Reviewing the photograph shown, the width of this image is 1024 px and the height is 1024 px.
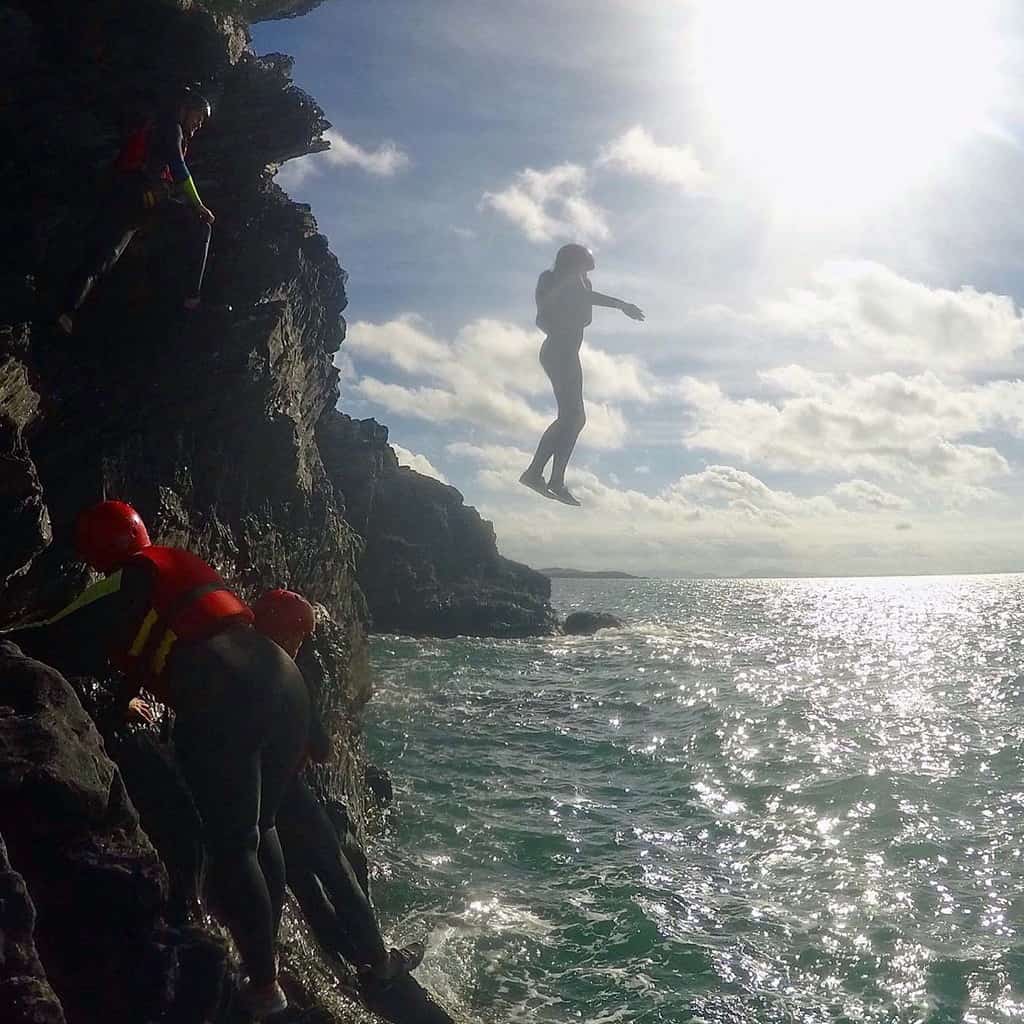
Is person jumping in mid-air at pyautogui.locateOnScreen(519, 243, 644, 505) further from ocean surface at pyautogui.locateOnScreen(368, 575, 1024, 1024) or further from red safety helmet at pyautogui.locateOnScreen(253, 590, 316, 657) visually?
ocean surface at pyautogui.locateOnScreen(368, 575, 1024, 1024)

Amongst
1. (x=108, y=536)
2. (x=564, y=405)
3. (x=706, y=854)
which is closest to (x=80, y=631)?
(x=108, y=536)

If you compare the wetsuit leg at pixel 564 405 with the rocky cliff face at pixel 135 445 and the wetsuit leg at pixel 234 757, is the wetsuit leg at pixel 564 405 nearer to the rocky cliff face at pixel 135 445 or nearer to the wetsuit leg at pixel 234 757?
the rocky cliff face at pixel 135 445

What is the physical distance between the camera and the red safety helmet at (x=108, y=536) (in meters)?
5.19

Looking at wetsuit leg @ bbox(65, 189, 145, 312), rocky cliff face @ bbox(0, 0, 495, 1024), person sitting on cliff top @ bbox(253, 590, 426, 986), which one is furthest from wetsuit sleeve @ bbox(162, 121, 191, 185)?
person sitting on cliff top @ bbox(253, 590, 426, 986)

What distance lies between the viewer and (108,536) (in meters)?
5.20

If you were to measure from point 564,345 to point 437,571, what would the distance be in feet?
179

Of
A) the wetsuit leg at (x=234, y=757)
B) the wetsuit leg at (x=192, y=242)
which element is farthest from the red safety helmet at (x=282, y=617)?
the wetsuit leg at (x=192, y=242)

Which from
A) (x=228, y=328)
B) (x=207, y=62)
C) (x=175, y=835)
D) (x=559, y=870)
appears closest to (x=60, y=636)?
(x=175, y=835)

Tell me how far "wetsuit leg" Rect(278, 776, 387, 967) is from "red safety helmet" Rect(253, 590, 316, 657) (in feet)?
3.35

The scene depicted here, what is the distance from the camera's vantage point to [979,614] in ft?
310

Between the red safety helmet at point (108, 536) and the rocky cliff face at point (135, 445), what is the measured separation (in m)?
0.83

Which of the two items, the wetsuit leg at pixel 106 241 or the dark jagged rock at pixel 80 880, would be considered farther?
the wetsuit leg at pixel 106 241

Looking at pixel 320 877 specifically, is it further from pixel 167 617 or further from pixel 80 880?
pixel 167 617

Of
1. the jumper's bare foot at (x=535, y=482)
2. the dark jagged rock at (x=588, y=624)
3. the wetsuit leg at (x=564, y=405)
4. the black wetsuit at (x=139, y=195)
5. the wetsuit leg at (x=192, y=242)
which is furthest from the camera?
the dark jagged rock at (x=588, y=624)
